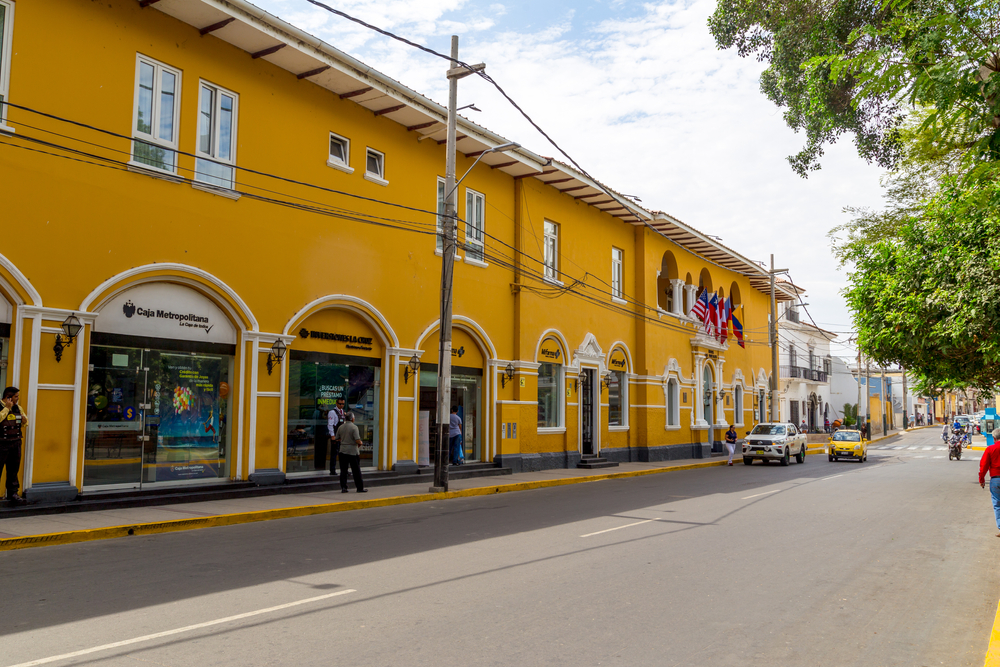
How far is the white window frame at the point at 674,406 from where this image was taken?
31.5m

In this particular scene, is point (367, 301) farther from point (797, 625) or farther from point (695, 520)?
point (797, 625)

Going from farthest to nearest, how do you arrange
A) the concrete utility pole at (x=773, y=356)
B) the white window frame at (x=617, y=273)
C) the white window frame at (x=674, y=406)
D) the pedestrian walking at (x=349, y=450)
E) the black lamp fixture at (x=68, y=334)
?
the concrete utility pole at (x=773, y=356) < the white window frame at (x=674, y=406) < the white window frame at (x=617, y=273) < the pedestrian walking at (x=349, y=450) < the black lamp fixture at (x=68, y=334)

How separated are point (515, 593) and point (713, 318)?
2938 centimetres

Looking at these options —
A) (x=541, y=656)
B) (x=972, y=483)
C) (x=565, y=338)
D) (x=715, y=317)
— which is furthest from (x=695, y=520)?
(x=715, y=317)

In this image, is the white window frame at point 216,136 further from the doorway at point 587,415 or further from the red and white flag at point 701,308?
the red and white flag at point 701,308

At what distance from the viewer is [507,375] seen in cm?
2216

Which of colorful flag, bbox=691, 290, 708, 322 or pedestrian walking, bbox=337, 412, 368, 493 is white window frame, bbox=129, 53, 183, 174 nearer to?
pedestrian walking, bbox=337, 412, 368, 493

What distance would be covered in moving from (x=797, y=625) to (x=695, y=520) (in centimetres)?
659

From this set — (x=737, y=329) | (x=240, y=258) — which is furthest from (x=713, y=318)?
(x=240, y=258)

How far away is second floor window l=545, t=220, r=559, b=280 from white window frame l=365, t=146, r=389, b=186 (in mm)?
7592

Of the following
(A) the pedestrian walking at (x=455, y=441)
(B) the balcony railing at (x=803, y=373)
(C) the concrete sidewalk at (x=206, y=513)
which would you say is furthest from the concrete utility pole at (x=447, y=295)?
(B) the balcony railing at (x=803, y=373)

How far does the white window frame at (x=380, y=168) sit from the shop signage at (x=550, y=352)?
26.8ft

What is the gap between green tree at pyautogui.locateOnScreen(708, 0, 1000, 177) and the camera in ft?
22.4


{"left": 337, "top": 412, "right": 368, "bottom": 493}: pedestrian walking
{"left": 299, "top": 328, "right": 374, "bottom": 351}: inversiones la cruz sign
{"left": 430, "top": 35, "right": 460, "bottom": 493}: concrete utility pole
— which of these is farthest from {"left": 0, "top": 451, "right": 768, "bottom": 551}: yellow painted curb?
{"left": 299, "top": 328, "right": 374, "bottom": 351}: inversiones la cruz sign
